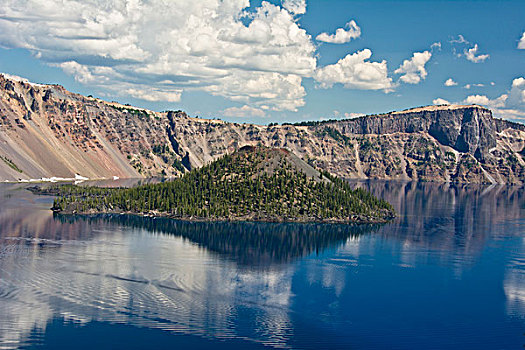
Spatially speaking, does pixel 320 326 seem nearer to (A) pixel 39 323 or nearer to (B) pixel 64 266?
(A) pixel 39 323

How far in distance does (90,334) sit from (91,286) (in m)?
25.0

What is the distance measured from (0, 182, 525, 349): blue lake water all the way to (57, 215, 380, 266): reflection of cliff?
2.07 ft

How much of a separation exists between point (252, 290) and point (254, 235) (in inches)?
2546

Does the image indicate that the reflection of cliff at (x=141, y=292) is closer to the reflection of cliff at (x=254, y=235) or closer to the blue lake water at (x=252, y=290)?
the blue lake water at (x=252, y=290)

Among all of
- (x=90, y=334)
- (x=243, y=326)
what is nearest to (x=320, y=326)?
(x=243, y=326)

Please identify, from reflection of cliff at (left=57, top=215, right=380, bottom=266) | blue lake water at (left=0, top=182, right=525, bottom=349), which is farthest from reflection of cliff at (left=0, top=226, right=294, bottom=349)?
reflection of cliff at (left=57, top=215, right=380, bottom=266)

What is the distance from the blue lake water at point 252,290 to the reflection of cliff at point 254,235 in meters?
0.63

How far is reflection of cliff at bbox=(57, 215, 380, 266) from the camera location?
142875 millimetres

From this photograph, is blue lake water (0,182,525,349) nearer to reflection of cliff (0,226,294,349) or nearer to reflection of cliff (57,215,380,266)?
reflection of cliff (0,226,294,349)

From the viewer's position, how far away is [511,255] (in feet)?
502

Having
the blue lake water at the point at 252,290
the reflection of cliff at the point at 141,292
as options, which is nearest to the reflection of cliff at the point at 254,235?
the blue lake water at the point at 252,290

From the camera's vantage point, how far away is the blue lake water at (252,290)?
267 feet

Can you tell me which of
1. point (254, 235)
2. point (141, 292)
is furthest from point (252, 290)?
point (254, 235)

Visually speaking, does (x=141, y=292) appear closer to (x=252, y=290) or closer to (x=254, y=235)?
(x=252, y=290)
